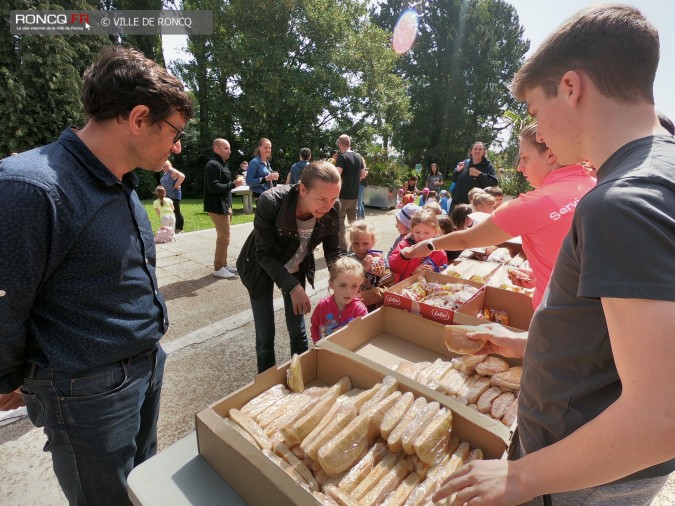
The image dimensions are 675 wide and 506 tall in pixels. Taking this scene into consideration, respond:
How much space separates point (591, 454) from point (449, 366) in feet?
3.83

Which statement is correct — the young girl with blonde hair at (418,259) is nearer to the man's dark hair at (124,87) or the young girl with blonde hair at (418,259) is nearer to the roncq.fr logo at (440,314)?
the roncq.fr logo at (440,314)

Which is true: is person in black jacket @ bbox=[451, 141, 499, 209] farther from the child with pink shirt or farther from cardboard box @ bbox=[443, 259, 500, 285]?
the child with pink shirt

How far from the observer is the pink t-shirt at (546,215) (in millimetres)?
1754

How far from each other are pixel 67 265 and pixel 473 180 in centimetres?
702

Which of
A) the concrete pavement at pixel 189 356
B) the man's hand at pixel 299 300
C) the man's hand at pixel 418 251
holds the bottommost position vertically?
the concrete pavement at pixel 189 356

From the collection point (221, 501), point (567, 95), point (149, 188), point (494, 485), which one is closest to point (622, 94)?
point (567, 95)

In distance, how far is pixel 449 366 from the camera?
5.97 ft

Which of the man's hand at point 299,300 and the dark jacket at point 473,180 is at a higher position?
the dark jacket at point 473,180

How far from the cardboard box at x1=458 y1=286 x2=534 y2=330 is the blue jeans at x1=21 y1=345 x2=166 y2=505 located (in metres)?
1.94

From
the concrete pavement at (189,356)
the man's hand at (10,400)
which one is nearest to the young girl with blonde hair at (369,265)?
the concrete pavement at (189,356)

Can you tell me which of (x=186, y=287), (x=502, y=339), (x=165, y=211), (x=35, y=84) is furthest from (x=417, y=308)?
(x=35, y=84)

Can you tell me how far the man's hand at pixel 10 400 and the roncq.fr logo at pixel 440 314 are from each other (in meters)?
2.01

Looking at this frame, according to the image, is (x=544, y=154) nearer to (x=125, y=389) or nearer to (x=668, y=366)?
(x=668, y=366)

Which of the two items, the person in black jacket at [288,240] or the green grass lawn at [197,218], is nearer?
the person in black jacket at [288,240]
